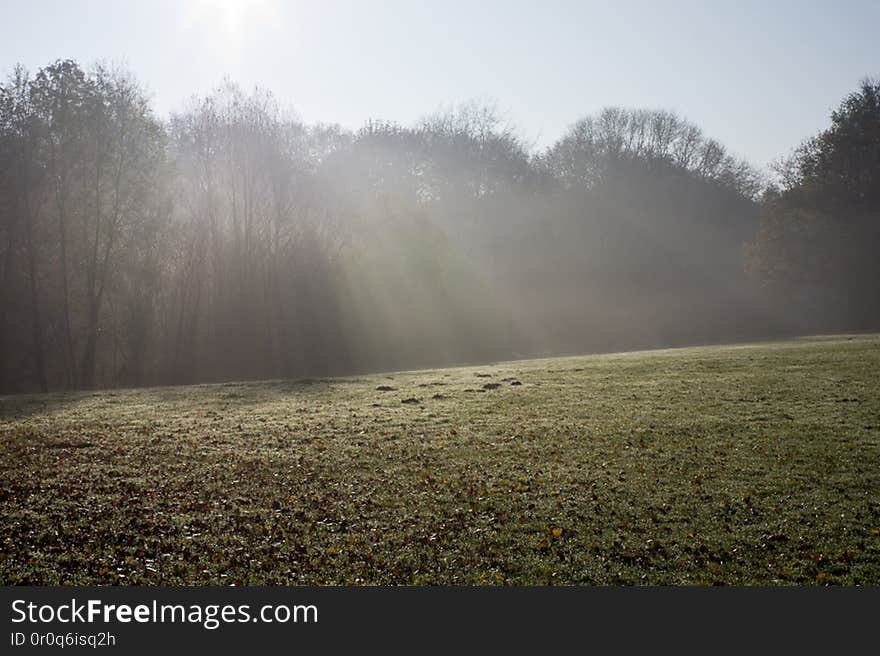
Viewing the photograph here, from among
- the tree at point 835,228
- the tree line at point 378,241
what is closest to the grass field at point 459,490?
the tree line at point 378,241

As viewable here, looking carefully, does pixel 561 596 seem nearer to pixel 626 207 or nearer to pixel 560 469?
pixel 560 469

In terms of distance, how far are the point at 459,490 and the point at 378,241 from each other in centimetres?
4035

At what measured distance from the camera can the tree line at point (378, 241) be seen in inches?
1427

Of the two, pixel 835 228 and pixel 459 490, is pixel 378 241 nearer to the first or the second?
pixel 835 228

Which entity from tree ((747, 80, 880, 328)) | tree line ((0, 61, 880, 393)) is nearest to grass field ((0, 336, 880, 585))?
tree line ((0, 61, 880, 393))

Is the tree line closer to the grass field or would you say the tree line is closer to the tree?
the tree

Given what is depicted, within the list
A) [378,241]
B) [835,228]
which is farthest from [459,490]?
[835,228]

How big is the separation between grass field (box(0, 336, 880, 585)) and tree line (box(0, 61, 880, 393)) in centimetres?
1864

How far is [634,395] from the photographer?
21.6 m

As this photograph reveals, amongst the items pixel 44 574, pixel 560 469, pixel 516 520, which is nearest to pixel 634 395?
pixel 560 469

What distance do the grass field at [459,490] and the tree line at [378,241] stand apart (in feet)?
61.2

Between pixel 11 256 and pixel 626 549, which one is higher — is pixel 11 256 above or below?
above

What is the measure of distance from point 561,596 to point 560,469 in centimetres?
533

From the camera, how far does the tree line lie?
36250mm
